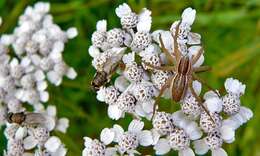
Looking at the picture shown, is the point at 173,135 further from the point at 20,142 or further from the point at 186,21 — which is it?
the point at 20,142

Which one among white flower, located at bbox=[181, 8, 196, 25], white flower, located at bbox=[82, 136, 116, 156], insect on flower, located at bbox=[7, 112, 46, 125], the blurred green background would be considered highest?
the blurred green background

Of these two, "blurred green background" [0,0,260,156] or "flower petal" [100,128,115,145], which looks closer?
"flower petal" [100,128,115,145]

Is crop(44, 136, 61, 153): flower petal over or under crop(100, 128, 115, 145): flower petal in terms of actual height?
over

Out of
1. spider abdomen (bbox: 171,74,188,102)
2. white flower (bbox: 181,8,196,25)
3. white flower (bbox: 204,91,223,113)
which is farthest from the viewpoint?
white flower (bbox: 181,8,196,25)

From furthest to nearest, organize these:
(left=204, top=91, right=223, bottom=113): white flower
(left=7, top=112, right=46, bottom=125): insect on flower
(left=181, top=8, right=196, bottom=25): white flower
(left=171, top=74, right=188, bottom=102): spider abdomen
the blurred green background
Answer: the blurred green background, (left=7, top=112, right=46, bottom=125): insect on flower, (left=181, top=8, right=196, bottom=25): white flower, (left=204, top=91, right=223, bottom=113): white flower, (left=171, top=74, right=188, bottom=102): spider abdomen

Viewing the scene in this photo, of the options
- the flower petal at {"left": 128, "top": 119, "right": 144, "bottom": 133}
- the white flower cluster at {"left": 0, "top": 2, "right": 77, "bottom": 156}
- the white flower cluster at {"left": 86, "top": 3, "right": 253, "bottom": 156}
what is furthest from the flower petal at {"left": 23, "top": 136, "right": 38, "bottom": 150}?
the flower petal at {"left": 128, "top": 119, "right": 144, "bottom": 133}

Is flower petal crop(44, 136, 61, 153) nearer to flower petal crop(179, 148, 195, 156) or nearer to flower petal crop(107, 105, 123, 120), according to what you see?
flower petal crop(107, 105, 123, 120)

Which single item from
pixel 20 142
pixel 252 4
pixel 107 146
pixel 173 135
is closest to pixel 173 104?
pixel 173 135

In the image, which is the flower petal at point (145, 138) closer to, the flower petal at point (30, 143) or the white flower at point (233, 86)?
the white flower at point (233, 86)
